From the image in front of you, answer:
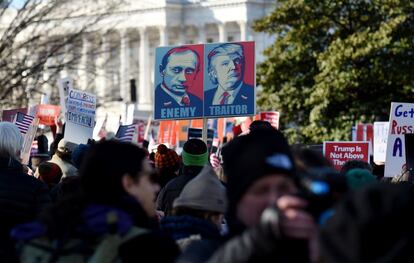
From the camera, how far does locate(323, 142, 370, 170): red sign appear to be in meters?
14.5

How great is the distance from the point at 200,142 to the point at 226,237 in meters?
5.06

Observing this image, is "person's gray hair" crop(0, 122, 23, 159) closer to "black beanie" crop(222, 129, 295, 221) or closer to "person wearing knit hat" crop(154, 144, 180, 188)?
"black beanie" crop(222, 129, 295, 221)

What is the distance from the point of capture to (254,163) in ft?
13.2

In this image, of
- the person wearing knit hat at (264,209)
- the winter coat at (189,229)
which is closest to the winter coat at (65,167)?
the winter coat at (189,229)

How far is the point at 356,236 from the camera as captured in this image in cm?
335

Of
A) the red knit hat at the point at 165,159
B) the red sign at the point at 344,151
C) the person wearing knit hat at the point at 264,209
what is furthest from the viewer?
→ the red sign at the point at 344,151

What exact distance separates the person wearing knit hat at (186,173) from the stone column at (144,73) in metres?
84.6

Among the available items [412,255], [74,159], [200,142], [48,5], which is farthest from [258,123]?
[48,5]

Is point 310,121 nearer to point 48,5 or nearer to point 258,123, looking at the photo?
point 48,5

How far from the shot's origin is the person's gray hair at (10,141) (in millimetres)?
7139

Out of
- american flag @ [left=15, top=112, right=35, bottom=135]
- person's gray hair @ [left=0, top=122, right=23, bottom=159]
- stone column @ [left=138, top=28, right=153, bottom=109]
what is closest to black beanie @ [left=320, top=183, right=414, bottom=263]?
person's gray hair @ [left=0, top=122, right=23, bottom=159]

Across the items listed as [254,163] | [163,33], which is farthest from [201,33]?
[254,163]

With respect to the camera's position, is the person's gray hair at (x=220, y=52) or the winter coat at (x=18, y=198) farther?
the person's gray hair at (x=220, y=52)

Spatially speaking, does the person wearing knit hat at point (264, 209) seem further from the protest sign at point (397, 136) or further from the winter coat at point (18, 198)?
the protest sign at point (397, 136)
